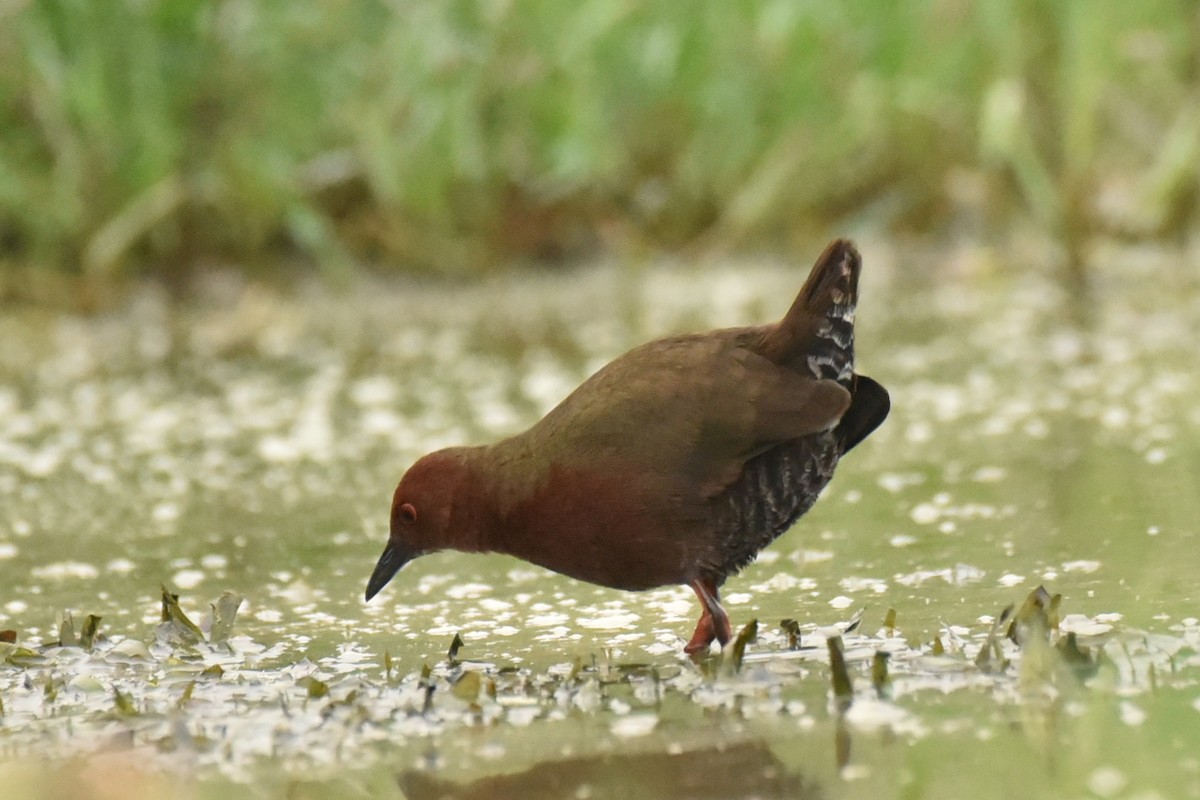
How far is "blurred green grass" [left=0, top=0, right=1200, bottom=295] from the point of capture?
7.01 metres

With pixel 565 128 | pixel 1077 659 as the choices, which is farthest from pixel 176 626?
pixel 565 128

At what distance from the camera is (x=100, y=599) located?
11.8 ft

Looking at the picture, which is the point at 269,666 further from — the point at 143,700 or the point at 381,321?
the point at 381,321

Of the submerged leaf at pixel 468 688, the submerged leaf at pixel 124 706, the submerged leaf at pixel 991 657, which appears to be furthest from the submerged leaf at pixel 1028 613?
the submerged leaf at pixel 124 706

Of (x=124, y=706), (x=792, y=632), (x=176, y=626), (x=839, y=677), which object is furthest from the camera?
(x=176, y=626)

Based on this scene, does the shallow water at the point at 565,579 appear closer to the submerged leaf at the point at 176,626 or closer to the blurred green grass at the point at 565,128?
the submerged leaf at the point at 176,626

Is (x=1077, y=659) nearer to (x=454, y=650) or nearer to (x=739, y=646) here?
(x=739, y=646)

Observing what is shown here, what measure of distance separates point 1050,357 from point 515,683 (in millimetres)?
3253

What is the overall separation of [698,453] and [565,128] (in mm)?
4774

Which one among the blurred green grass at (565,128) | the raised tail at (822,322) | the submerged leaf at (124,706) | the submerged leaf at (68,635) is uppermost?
the blurred green grass at (565,128)

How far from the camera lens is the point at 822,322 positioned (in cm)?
306

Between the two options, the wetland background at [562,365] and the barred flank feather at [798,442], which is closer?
the wetland background at [562,365]

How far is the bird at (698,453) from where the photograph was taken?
3.02 m

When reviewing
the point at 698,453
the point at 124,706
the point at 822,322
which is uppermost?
the point at 822,322
